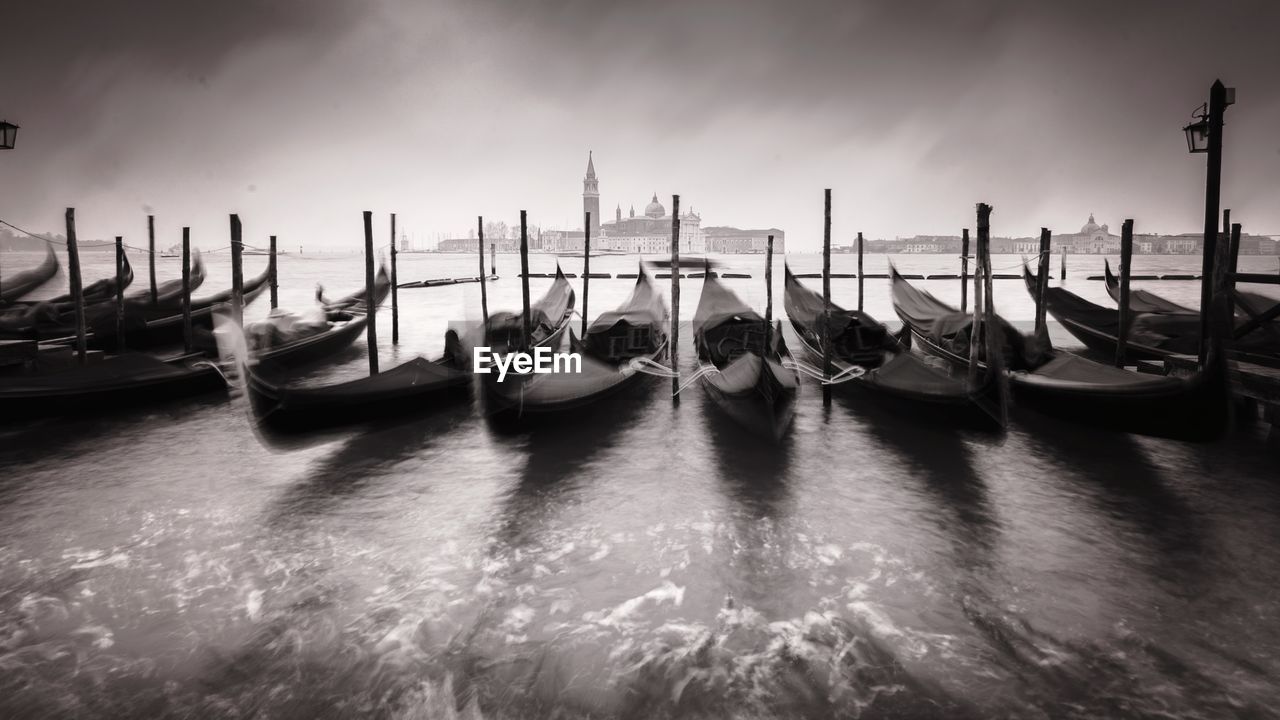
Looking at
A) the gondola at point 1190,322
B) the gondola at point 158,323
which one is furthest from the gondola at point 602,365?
the gondola at point 1190,322

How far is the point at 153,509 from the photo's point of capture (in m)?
4.11

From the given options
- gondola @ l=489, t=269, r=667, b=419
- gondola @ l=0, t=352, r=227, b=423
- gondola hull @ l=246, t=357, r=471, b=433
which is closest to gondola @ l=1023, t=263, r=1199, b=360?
gondola @ l=489, t=269, r=667, b=419

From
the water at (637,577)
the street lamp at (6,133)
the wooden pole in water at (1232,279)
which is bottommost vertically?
the water at (637,577)

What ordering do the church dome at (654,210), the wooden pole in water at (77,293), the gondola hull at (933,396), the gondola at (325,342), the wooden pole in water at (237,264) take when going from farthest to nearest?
the church dome at (654,210) < the gondola at (325,342) < the wooden pole in water at (237,264) < the wooden pole in water at (77,293) < the gondola hull at (933,396)

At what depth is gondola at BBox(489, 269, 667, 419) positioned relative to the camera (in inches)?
204

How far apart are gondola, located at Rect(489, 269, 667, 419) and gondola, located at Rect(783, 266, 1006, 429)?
6.89 ft

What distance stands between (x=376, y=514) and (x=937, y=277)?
36617 millimetres

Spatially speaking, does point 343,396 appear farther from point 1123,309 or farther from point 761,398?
point 1123,309

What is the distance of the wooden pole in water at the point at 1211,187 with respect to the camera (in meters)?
5.07

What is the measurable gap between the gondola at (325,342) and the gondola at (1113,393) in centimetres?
747

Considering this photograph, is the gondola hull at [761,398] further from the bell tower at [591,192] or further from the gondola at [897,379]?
the bell tower at [591,192]

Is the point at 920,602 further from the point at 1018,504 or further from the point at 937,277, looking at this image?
the point at 937,277

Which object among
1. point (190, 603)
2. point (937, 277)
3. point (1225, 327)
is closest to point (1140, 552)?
point (1225, 327)

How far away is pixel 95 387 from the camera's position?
5.79 meters
